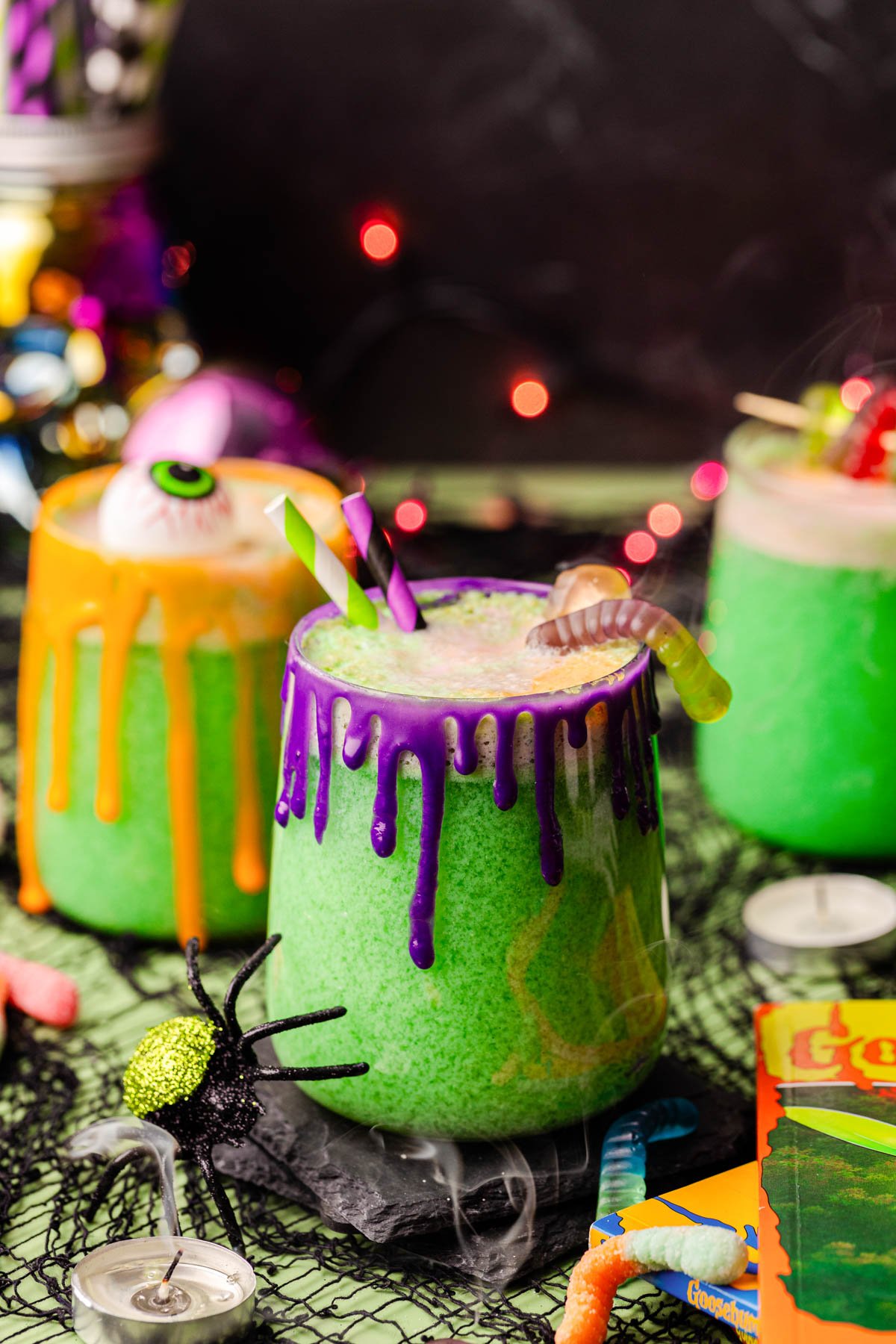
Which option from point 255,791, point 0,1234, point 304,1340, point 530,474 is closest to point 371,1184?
point 304,1340

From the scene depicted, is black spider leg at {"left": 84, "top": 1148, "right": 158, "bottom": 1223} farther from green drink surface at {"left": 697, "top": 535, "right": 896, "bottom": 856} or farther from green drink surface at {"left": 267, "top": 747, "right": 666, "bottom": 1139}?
green drink surface at {"left": 697, "top": 535, "right": 896, "bottom": 856}

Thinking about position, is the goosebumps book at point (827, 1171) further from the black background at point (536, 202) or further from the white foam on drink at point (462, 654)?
the black background at point (536, 202)

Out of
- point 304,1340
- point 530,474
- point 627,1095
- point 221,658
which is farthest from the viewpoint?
point 530,474

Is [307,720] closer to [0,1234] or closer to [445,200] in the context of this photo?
[0,1234]

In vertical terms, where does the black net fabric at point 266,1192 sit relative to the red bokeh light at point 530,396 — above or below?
below

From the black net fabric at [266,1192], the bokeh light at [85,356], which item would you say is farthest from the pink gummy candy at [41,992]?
the bokeh light at [85,356]

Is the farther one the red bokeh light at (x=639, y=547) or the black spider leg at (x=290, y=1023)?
the red bokeh light at (x=639, y=547)

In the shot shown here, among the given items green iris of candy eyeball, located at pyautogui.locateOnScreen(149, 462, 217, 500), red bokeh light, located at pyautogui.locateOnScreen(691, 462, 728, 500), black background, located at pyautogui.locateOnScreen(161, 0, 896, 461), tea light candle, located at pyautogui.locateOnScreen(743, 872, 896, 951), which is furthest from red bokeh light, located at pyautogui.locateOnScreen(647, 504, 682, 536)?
green iris of candy eyeball, located at pyautogui.locateOnScreen(149, 462, 217, 500)
